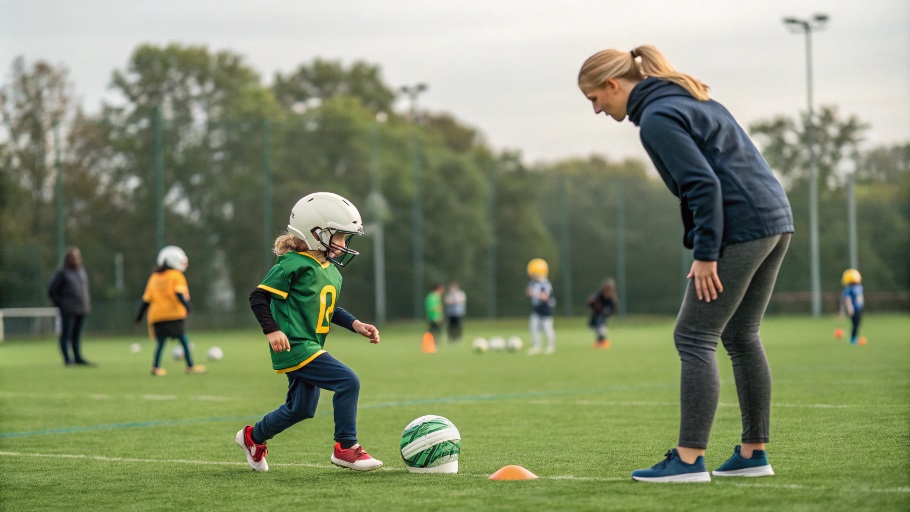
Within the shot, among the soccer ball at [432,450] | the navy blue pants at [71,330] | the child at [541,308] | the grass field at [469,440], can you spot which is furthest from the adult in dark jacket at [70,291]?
the soccer ball at [432,450]

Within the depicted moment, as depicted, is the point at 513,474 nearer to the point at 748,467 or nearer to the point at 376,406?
Answer: the point at 748,467

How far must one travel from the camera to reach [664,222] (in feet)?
185

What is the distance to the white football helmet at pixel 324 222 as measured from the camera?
713 centimetres

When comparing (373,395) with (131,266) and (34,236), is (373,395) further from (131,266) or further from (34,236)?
(34,236)

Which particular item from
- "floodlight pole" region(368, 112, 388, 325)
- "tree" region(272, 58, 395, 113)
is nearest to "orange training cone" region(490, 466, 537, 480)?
"floodlight pole" region(368, 112, 388, 325)

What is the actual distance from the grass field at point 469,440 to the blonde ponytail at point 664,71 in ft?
6.04

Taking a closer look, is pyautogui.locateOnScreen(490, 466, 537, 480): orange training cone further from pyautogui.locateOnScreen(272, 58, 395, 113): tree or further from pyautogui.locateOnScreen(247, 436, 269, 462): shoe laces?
pyautogui.locateOnScreen(272, 58, 395, 113): tree

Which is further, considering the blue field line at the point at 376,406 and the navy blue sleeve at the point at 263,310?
the blue field line at the point at 376,406

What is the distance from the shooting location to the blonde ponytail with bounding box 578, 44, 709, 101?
5863 millimetres

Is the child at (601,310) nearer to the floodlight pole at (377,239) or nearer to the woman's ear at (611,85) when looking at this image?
the floodlight pole at (377,239)

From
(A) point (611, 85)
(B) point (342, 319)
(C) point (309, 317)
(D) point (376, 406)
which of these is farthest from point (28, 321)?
(A) point (611, 85)

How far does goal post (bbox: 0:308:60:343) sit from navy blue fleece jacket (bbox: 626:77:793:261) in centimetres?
3497

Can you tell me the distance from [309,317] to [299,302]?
0.10m

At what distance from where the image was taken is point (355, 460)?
6.98 metres
